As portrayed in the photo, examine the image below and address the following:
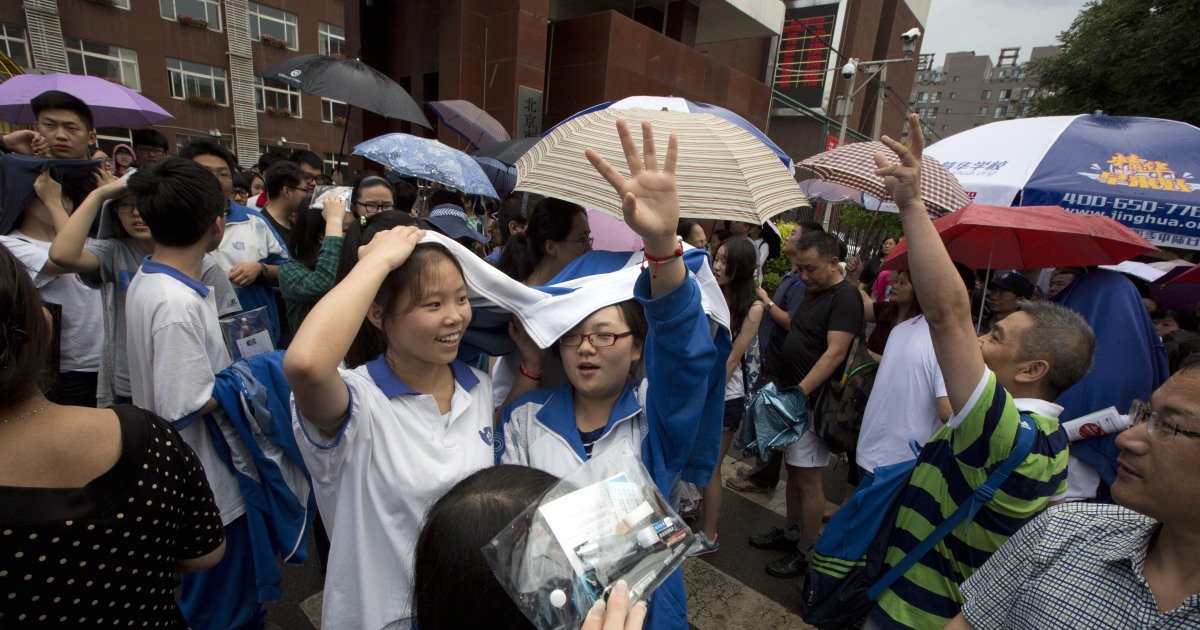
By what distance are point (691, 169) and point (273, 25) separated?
104 feet

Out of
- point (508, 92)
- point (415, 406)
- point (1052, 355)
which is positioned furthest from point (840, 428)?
point (508, 92)

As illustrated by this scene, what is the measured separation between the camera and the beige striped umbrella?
1.98 meters

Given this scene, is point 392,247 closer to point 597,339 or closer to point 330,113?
point 597,339

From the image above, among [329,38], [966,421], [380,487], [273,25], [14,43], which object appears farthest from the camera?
[329,38]

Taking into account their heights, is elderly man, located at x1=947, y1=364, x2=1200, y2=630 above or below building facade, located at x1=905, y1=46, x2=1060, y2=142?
below

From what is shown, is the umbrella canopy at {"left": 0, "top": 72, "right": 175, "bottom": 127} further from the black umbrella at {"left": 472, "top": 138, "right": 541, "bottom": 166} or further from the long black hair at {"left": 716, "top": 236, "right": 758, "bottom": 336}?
the long black hair at {"left": 716, "top": 236, "right": 758, "bottom": 336}

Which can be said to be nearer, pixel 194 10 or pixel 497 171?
pixel 497 171

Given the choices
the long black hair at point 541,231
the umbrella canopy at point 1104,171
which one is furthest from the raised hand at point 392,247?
the umbrella canopy at point 1104,171

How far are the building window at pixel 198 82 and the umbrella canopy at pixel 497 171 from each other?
23292 mm

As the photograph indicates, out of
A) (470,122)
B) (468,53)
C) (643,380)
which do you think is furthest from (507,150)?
(643,380)

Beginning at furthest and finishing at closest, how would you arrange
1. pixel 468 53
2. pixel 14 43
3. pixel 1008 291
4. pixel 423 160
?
pixel 14 43
pixel 468 53
pixel 423 160
pixel 1008 291

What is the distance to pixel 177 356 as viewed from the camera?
6.02 ft

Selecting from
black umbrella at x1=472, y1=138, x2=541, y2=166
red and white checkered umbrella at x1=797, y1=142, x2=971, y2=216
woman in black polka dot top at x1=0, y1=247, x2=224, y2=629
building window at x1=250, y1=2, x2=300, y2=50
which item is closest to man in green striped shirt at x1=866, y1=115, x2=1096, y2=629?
red and white checkered umbrella at x1=797, y1=142, x2=971, y2=216

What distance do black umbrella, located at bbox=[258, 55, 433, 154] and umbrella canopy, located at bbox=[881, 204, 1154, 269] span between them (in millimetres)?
4661
